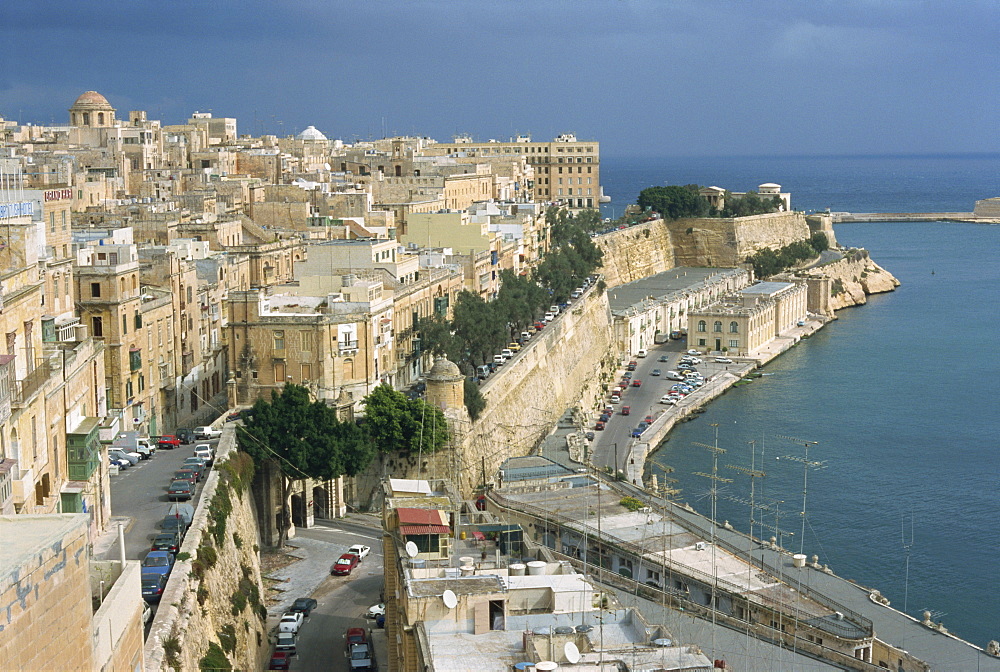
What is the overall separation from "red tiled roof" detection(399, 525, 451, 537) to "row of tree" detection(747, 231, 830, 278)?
4239cm

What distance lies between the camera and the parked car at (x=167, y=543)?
13055mm

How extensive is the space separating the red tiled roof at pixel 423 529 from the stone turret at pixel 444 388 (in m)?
8.29

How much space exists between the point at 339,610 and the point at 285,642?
4.34ft

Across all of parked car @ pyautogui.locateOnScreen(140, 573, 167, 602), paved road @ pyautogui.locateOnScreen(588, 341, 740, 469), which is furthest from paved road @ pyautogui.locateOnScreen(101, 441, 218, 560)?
paved road @ pyautogui.locateOnScreen(588, 341, 740, 469)

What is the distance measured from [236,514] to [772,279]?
3835 centimetres

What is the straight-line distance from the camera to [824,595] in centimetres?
1700

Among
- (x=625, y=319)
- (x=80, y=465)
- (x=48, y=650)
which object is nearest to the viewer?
(x=48, y=650)

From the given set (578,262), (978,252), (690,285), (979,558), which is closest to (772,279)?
(690,285)

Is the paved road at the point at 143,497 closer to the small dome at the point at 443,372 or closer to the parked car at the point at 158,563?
the parked car at the point at 158,563

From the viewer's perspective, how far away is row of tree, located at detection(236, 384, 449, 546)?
60.2 feet

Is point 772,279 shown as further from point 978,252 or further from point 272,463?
point 272,463

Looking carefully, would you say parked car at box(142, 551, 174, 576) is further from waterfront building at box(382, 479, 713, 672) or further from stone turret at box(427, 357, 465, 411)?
stone turret at box(427, 357, 465, 411)

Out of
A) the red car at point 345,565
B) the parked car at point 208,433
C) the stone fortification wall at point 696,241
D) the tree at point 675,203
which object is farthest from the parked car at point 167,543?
the tree at point 675,203

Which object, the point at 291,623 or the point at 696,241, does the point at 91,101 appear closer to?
the point at 696,241
